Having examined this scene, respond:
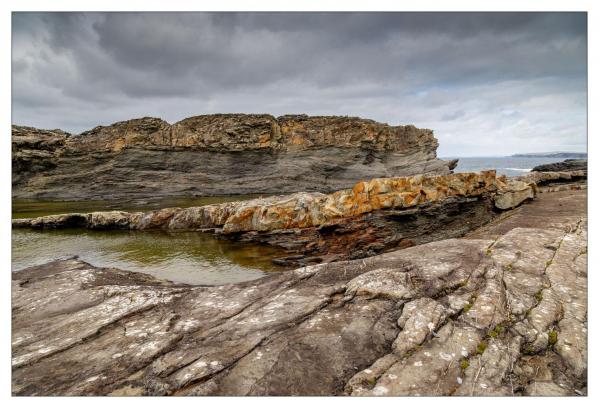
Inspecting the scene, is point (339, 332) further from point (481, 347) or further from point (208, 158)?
point (208, 158)

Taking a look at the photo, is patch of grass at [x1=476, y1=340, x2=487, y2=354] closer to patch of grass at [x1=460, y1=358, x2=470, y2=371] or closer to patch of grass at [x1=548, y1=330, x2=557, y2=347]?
patch of grass at [x1=460, y1=358, x2=470, y2=371]

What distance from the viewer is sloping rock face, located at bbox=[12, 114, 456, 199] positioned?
186ft

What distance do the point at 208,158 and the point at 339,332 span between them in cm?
6053

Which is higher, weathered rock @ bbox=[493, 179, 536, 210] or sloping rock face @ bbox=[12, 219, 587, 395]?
weathered rock @ bbox=[493, 179, 536, 210]

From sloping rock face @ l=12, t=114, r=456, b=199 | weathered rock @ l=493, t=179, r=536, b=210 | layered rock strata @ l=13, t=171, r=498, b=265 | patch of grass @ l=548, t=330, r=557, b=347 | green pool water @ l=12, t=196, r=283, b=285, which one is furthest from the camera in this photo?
sloping rock face @ l=12, t=114, r=456, b=199

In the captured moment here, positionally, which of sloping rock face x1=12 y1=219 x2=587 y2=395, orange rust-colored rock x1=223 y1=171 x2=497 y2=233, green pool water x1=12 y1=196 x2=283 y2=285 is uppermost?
orange rust-colored rock x1=223 y1=171 x2=497 y2=233

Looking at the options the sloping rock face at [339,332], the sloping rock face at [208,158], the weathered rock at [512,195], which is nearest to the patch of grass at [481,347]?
the sloping rock face at [339,332]

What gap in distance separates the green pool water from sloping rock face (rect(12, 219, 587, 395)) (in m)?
4.66

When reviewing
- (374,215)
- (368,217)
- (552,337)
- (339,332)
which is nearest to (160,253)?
(368,217)

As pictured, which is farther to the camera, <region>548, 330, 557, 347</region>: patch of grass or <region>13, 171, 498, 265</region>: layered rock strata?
<region>13, 171, 498, 265</region>: layered rock strata

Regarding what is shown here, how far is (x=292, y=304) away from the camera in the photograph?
8016 mm

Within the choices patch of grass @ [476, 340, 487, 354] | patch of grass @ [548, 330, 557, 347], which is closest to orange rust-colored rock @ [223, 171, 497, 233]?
patch of grass @ [548, 330, 557, 347]

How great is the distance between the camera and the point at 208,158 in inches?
2490

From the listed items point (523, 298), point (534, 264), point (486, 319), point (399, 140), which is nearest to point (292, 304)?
point (486, 319)
